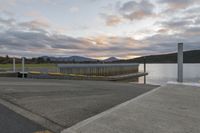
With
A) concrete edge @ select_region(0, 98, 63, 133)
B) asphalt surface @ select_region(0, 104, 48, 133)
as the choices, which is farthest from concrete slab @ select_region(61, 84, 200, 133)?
asphalt surface @ select_region(0, 104, 48, 133)

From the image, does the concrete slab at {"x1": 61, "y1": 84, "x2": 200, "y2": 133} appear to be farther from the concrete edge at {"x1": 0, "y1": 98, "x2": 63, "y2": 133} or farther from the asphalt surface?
the asphalt surface

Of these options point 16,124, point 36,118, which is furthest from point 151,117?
point 16,124

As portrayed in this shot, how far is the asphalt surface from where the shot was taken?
13.3 feet

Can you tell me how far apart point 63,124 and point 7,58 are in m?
67.0

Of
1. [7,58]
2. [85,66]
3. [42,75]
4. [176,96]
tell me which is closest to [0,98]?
[176,96]

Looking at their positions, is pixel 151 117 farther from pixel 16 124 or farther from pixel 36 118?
pixel 16 124

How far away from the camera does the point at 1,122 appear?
4594 mm

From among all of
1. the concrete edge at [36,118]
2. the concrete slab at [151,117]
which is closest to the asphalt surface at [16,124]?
the concrete edge at [36,118]

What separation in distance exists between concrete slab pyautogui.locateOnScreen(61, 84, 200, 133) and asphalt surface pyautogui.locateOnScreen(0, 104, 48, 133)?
2.68 ft

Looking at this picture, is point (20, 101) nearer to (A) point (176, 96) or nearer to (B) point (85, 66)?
(A) point (176, 96)

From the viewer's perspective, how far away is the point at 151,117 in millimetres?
4316

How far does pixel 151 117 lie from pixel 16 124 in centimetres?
289

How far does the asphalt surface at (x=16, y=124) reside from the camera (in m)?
4.06

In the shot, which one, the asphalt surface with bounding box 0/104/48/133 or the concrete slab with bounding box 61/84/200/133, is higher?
the concrete slab with bounding box 61/84/200/133
